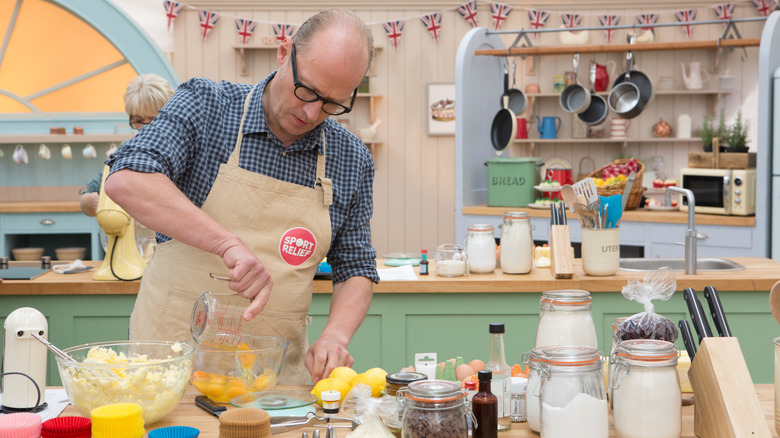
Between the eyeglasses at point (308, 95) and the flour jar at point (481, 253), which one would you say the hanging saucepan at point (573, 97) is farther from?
the eyeglasses at point (308, 95)

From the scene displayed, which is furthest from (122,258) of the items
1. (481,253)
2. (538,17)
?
(538,17)

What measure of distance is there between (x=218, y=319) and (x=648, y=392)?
0.84 meters

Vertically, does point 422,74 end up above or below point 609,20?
below

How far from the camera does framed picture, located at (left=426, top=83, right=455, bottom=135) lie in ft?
24.3

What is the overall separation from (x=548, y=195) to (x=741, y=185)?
1342 mm

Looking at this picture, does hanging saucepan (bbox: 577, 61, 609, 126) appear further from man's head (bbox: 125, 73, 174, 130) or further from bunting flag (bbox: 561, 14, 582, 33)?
man's head (bbox: 125, 73, 174, 130)

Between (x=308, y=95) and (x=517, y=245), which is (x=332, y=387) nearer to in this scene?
(x=308, y=95)

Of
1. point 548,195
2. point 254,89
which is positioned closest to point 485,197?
point 548,195

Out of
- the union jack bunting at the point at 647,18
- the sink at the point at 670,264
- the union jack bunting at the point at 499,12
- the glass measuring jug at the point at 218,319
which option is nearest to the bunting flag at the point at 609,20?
the union jack bunting at the point at 647,18

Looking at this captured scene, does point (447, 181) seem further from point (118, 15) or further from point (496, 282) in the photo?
point (496, 282)

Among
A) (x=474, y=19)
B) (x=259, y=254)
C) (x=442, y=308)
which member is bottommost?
(x=442, y=308)

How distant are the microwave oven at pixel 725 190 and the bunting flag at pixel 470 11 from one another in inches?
124

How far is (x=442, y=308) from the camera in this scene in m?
3.21

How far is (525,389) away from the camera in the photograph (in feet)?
4.85
